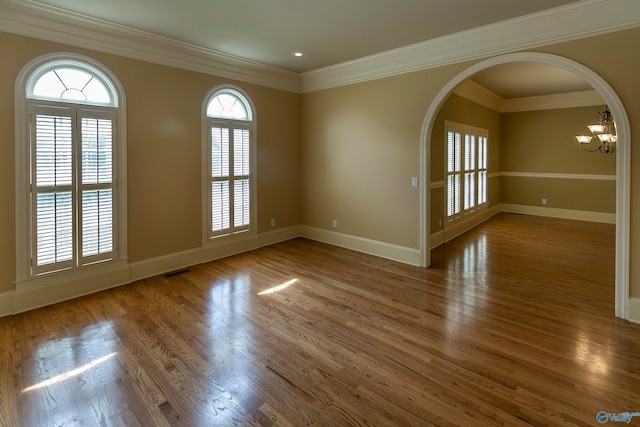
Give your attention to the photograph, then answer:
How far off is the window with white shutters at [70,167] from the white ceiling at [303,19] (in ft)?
2.50

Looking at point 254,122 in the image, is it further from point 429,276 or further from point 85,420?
point 85,420

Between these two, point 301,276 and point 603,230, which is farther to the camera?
point 603,230

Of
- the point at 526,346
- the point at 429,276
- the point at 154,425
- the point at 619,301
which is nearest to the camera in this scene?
the point at 154,425

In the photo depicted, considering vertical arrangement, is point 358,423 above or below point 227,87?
below

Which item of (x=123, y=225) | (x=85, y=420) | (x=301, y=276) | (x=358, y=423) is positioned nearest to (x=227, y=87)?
(x=123, y=225)

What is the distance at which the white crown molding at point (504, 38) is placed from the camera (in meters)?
3.12

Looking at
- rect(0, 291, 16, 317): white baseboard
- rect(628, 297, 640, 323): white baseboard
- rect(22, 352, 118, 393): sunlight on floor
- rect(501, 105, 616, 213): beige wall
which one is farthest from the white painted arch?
rect(0, 291, 16, 317): white baseboard

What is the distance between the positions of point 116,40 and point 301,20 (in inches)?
83.7

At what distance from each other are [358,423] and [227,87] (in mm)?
4645

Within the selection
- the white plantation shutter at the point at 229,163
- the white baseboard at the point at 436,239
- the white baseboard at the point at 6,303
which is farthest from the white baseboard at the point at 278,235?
the white baseboard at the point at 6,303

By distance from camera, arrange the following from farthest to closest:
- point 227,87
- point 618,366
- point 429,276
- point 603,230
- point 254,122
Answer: point 603,230 → point 254,122 → point 227,87 → point 429,276 → point 618,366

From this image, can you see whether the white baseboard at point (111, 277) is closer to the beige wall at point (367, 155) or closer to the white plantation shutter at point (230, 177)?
the white plantation shutter at point (230, 177)

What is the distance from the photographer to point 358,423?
6.34ft

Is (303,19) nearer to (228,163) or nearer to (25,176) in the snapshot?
(228,163)
